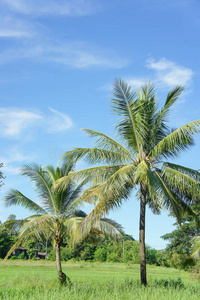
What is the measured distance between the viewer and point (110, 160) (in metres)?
13.9

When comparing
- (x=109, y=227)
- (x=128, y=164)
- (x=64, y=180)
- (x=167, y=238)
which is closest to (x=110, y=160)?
(x=128, y=164)

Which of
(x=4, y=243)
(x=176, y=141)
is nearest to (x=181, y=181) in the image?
(x=176, y=141)

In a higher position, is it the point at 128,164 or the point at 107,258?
the point at 128,164

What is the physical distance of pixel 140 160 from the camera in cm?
1385

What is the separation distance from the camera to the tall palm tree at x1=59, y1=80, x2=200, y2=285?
1288 centimetres

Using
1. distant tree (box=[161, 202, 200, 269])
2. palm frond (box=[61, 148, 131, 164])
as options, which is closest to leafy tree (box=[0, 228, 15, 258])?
distant tree (box=[161, 202, 200, 269])

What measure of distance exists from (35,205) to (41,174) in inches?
58.4

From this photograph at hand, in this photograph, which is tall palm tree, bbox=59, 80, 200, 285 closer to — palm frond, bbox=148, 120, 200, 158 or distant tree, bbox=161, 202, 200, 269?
palm frond, bbox=148, 120, 200, 158

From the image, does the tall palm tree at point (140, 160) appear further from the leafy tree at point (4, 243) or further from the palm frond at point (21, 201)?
the leafy tree at point (4, 243)

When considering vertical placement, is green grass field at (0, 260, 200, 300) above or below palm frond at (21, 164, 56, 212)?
below

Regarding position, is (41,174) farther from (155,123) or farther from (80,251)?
(80,251)

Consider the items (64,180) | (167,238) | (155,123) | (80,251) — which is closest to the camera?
(64,180)

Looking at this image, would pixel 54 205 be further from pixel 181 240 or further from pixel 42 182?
pixel 181 240

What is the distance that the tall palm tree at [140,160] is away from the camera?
12.9 metres
